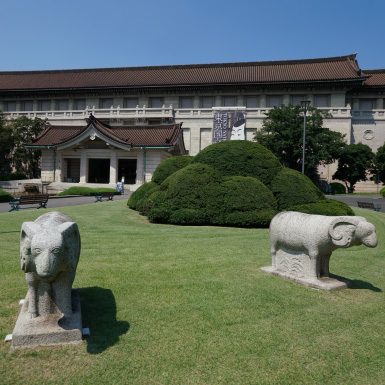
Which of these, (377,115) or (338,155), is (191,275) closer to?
(338,155)

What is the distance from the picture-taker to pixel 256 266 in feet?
21.3

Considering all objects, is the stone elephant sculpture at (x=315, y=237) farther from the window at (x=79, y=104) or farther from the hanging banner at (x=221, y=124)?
the window at (x=79, y=104)

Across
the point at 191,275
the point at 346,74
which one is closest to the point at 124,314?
the point at 191,275

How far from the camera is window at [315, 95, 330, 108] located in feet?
128

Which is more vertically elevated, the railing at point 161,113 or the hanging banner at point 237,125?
the railing at point 161,113

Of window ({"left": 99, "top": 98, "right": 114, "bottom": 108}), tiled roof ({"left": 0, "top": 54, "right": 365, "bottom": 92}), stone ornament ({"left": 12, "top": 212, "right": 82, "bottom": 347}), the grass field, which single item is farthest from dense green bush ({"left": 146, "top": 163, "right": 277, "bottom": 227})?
window ({"left": 99, "top": 98, "right": 114, "bottom": 108})

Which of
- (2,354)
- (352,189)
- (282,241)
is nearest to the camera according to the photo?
(2,354)

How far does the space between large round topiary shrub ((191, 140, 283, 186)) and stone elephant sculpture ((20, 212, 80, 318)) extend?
965 cm

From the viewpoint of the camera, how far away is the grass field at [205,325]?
9.91 feet

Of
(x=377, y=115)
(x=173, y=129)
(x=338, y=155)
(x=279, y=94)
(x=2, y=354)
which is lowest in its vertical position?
(x=2, y=354)

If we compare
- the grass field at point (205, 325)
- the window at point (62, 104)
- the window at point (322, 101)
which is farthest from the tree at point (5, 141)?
the window at point (322, 101)

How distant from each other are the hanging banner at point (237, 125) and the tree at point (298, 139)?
4837mm

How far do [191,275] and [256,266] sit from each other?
153 centimetres

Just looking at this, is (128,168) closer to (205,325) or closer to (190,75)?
(190,75)
